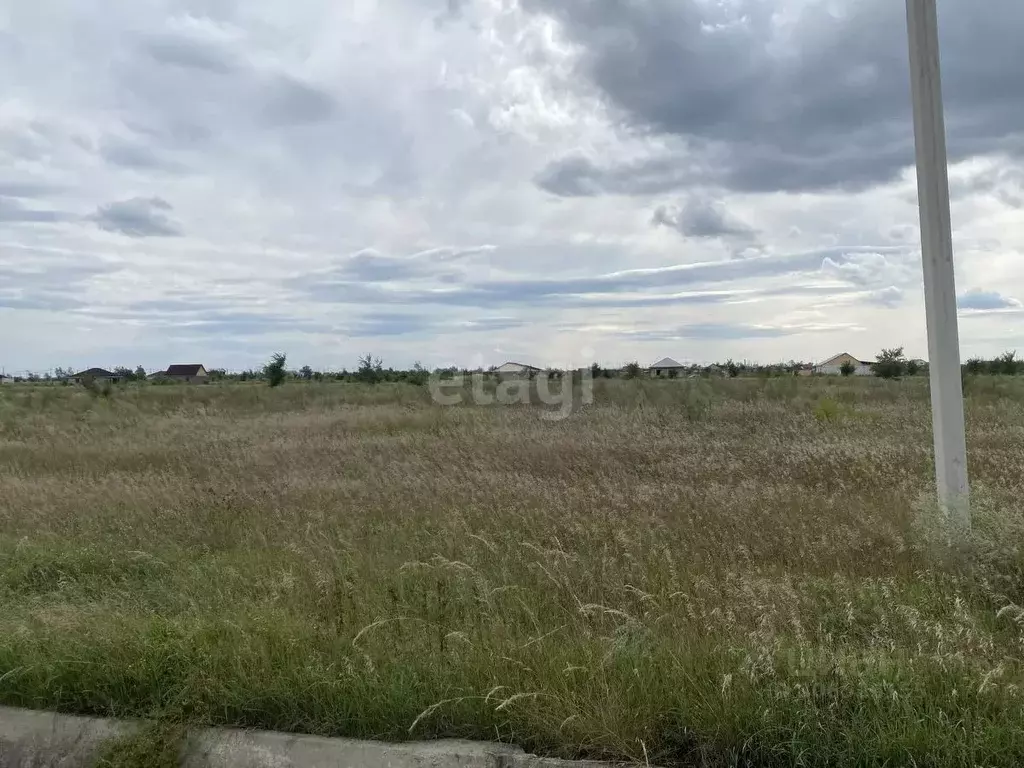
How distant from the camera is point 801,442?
30.5ft

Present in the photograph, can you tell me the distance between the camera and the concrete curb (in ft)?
7.75

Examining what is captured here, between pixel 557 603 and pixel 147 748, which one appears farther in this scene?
pixel 557 603

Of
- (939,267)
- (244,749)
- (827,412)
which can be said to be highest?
(939,267)

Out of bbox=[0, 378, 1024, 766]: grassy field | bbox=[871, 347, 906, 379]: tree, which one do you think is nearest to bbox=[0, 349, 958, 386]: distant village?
bbox=[871, 347, 906, 379]: tree

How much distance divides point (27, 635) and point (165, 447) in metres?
9.41

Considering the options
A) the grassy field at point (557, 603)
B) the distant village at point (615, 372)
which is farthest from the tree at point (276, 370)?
the grassy field at point (557, 603)

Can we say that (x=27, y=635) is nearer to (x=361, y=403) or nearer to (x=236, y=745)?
(x=236, y=745)

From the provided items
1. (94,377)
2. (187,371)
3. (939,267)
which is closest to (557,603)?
(939,267)

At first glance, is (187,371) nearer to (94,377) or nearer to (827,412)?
(94,377)

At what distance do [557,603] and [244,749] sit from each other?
1816mm

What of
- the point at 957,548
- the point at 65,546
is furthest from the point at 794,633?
the point at 65,546

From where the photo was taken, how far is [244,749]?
2.56m

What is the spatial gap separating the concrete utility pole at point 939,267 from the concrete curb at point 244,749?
3.49 meters

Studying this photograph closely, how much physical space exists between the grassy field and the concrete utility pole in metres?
0.42
